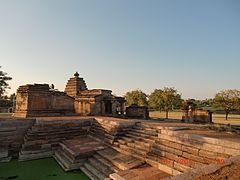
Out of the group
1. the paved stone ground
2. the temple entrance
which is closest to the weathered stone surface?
the paved stone ground

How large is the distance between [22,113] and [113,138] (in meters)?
9.33

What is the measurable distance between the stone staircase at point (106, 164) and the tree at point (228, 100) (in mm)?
26987

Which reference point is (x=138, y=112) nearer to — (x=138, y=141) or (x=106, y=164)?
(x=138, y=141)

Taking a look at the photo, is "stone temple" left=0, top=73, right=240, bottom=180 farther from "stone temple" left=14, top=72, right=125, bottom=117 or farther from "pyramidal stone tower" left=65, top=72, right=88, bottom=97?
"pyramidal stone tower" left=65, top=72, right=88, bottom=97

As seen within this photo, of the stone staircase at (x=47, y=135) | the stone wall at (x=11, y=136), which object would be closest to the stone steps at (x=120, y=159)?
the stone staircase at (x=47, y=135)

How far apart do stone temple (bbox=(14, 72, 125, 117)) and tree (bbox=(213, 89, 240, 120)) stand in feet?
62.2

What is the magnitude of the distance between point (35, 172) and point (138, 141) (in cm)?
427

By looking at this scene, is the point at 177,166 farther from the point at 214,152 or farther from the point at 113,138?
the point at 113,138

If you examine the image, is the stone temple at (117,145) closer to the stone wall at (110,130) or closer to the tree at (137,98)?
the stone wall at (110,130)

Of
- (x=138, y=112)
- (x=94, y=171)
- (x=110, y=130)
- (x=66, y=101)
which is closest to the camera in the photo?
(x=94, y=171)

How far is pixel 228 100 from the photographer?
96.7 ft

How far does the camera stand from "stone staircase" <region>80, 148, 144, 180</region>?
256 inches

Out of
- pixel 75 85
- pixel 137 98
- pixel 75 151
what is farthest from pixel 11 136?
pixel 137 98

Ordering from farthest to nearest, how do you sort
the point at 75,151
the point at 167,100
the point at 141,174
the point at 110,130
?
1. the point at 167,100
2. the point at 110,130
3. the point at 75,151
4. the point at 141,174
